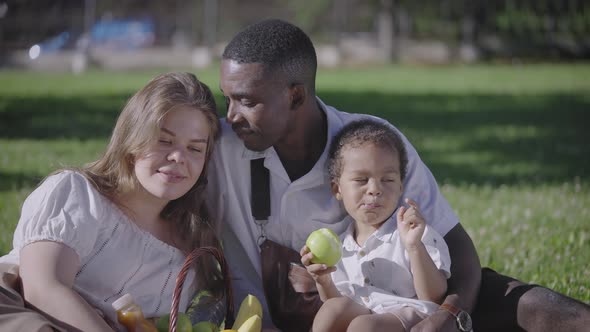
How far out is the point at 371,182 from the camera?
3.64 metres

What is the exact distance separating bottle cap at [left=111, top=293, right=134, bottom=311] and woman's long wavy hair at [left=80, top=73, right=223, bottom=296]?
19.5 inches

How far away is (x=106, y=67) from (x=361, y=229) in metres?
24.8

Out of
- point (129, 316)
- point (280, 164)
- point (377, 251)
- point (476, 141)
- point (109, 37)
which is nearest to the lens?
point (129, 316)

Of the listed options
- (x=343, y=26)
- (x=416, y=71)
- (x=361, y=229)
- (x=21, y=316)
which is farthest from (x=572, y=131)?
(x=343, y=26)

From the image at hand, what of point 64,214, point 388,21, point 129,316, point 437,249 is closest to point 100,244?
point 64,214

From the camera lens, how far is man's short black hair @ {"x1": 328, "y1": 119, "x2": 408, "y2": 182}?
12.2 ft

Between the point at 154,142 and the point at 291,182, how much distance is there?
77 cm

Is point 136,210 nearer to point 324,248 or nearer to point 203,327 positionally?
point 203,327

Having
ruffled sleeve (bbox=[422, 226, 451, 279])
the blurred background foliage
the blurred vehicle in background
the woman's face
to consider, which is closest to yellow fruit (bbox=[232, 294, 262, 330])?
the woman's face

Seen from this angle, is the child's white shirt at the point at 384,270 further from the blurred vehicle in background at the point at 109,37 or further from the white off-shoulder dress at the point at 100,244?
the blurred vehicle in background at the point at 109,37

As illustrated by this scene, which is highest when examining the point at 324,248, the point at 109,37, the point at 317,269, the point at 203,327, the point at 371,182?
the point at 371,182

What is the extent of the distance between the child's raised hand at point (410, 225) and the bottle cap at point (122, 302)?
48.5 inches

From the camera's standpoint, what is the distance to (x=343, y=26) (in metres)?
32.4

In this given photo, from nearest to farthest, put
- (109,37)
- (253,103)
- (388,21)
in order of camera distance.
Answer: (253,103), (109,37), (388,21)
